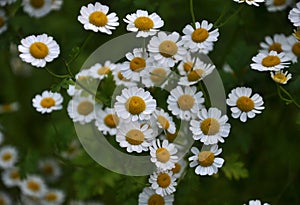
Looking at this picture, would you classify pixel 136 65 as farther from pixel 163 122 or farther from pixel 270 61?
pixel 270 61

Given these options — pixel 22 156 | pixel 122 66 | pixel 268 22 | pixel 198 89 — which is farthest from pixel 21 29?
pixel 268 22

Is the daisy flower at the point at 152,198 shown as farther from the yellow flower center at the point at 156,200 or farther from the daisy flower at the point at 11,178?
the daisy flower at the point at 11,178

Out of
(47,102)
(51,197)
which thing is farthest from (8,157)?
(47,102)

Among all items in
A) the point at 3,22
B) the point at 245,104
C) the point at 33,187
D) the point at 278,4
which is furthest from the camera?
the point at 33,187

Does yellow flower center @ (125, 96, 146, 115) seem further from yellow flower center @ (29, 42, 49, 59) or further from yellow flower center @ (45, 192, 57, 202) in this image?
yellow flower center @ (45, 192, 57, 202)

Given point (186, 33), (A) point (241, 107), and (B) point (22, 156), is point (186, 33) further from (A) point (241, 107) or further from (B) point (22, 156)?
(B) point (22, 156)

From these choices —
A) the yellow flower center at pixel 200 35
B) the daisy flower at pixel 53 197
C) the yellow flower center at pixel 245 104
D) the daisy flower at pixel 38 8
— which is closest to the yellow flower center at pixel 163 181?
the yellow flower center at pixel 245 104
